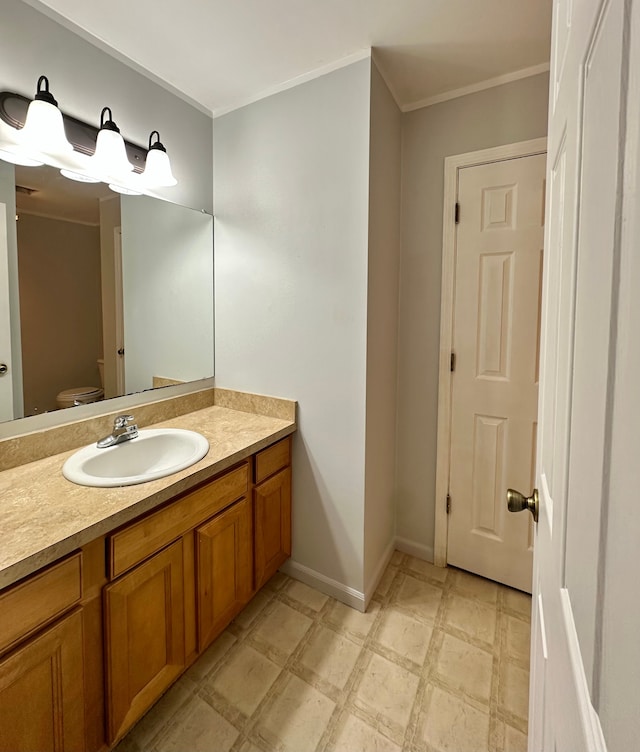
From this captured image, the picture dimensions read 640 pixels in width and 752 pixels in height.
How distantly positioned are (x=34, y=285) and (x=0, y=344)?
0.24 meters

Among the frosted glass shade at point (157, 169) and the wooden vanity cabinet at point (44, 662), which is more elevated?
the frosted glass shade at point (157, 169)

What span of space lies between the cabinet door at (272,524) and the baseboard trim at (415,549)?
A: 0.67 m

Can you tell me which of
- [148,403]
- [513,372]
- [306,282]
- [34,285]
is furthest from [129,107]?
[513,372]

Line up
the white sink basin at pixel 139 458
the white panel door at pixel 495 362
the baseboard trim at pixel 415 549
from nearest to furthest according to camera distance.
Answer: the white sink basin at pixel 139 458 < the white panel door at pixel 495 362 < the baseboard trim at pixel 415 549

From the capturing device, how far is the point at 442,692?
1.31 meters

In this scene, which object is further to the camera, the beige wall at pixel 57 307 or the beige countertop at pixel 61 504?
the beige wall at pixel 57 307

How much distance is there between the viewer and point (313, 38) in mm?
1412

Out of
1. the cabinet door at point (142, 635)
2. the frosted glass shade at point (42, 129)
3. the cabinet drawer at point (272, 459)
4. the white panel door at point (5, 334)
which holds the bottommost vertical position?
the cabinet door at point (142, 635)

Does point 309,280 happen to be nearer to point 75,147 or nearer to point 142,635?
point 75,147

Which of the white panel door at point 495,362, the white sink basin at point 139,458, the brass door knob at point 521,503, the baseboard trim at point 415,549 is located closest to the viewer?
the brass door knob at point 521,503

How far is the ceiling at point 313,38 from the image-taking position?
4.21 feet

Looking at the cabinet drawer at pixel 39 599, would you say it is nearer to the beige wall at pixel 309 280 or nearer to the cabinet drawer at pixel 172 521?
the cabinet drawer at pixel 172 521

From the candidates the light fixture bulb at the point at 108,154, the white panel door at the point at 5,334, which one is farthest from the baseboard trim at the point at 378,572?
the light fixture bulb at the point at 108,154

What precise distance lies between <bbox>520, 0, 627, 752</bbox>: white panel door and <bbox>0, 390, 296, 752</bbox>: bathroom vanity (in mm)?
1007
